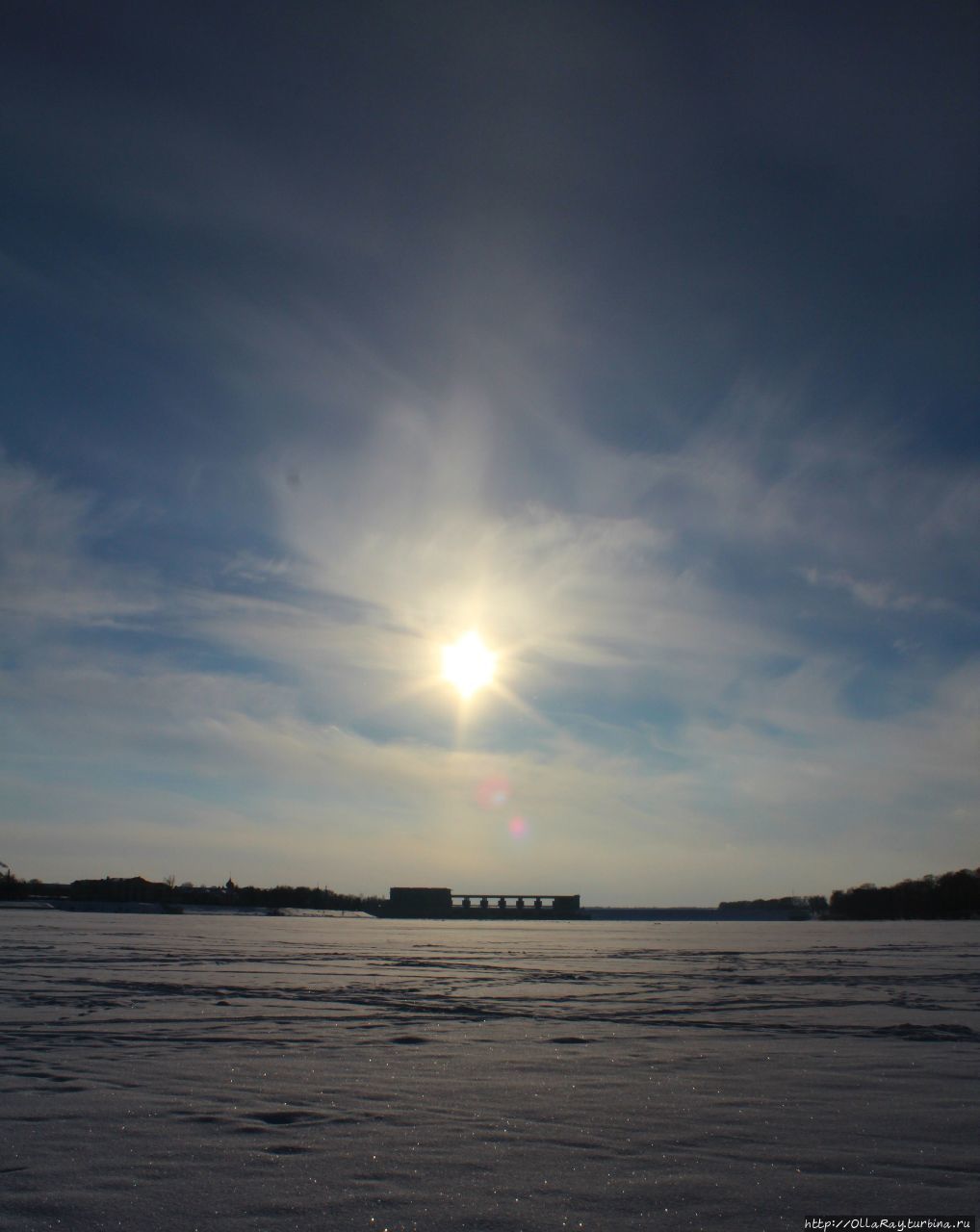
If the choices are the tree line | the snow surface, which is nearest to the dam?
the tree line

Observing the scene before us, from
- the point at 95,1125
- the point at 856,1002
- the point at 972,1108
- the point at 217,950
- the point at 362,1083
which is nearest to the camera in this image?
the point at 95,1125

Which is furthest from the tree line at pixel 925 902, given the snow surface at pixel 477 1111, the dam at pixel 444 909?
the snow surface at pixel 477 1111

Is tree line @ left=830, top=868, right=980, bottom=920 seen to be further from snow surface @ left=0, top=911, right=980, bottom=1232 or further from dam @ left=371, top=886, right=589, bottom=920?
snow surface @ left=0, top=911, right=980, bottom=1232

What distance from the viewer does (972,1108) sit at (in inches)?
294

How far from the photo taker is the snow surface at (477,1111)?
5.12 meters

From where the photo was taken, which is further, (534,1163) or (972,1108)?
(972,1108)

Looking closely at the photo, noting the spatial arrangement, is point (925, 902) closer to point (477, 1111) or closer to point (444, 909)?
point (444, 909)

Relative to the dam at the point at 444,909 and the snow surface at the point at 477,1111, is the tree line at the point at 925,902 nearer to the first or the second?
the dam at the point at 444,909

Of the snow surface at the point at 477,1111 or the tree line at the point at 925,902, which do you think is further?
the tree line at the point at 925,902

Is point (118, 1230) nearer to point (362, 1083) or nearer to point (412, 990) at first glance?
point (362, 1083)

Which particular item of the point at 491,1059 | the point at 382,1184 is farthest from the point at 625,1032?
the point at 382,1184

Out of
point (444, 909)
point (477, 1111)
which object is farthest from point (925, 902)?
point (477, 1111)

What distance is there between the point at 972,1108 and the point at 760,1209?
3.50m

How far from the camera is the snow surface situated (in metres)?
5.12
